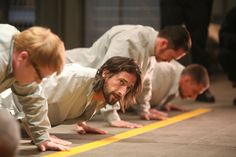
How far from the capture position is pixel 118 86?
12.7 feet

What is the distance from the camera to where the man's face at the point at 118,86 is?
3.84 metres

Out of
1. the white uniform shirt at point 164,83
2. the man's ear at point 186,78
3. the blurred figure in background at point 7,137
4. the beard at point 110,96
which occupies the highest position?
the blurred figure in background at point 7,137

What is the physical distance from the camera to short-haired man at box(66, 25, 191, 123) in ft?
16.0

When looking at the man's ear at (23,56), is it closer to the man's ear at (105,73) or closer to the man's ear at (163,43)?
the man's ear at (105,73)

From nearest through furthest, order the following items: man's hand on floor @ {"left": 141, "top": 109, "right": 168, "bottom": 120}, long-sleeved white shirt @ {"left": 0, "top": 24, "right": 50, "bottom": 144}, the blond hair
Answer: the blond hair, long-sleeved white shirt @ {"left": 0, "top": 24, "right": 50, "bottom": 144}, man's hand on floor @ {"left": 141, "top": 109, "right": 168, "bottom": 120}

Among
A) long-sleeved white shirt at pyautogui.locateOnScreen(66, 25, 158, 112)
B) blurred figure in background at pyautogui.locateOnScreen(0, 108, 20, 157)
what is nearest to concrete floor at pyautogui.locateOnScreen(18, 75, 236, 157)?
long-sleeved white shirt at pyautogui.locateOnScreen(66, 25, 158, 112)

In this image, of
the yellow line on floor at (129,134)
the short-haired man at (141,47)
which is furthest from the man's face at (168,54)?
the yellow line on floor at (129,134)

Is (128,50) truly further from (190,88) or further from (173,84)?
(173,84)

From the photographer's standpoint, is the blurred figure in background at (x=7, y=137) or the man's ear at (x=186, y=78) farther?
the man's ear at (x=186, y=78)

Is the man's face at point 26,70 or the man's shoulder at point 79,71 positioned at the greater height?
the man's face at point 26,70

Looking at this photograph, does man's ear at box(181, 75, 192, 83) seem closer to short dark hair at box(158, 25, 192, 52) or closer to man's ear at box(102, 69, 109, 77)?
short dark hair at box(158, 25, 192, 52)

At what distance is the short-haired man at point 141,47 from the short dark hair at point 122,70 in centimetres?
84

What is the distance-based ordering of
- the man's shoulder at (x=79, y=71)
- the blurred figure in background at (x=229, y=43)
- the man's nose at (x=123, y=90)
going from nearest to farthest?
the man's nose at (x=123, y=90) < the man's shoulder at (x=79, y=71) < the blurred figure in background at (x=229, y=43)

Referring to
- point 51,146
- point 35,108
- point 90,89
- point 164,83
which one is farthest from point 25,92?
point 164,83
